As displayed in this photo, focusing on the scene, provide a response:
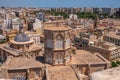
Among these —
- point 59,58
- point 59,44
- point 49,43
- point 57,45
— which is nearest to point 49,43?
point 49,43

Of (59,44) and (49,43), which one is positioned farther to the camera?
(49,43)

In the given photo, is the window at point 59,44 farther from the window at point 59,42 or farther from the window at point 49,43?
the window at point 49,43

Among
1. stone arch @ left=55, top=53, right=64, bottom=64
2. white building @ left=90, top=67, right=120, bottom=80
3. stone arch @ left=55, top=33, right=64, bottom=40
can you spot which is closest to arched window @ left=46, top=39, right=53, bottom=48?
stone arch @ left=55, top=33, right=64, bottom=40

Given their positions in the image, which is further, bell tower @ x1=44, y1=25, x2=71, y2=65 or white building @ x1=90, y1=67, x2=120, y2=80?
bell tower @ x1=44, y1=25, x2=71, y2=65

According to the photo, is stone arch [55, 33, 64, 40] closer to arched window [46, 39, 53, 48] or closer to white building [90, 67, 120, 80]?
arched window [46, 39, 53, 48]

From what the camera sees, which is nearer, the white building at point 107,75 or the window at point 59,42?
the white building at point 107,75

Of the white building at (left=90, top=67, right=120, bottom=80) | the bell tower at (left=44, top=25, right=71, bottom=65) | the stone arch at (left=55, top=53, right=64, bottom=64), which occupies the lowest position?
the stone arch at (left=55, top=53, right=64, bottom=64)

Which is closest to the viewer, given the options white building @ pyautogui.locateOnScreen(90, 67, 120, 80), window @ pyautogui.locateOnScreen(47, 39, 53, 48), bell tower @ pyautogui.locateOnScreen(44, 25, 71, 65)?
white building @ pyautogui.locateOnScreen(90, 67, 120, 80)

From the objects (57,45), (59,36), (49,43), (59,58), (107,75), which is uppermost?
(107,75)

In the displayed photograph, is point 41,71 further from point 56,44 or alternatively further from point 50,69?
point 56,44

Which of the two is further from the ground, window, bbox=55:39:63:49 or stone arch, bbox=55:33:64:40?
stone arch, bbox=55:33:64:40

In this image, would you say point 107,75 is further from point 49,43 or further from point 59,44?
point 49,43

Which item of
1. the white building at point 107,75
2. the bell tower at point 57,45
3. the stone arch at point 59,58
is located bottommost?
the stone arch at point 59,58

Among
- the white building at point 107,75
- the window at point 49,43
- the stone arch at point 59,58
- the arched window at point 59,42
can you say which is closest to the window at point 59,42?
the arched window at point 59,42
